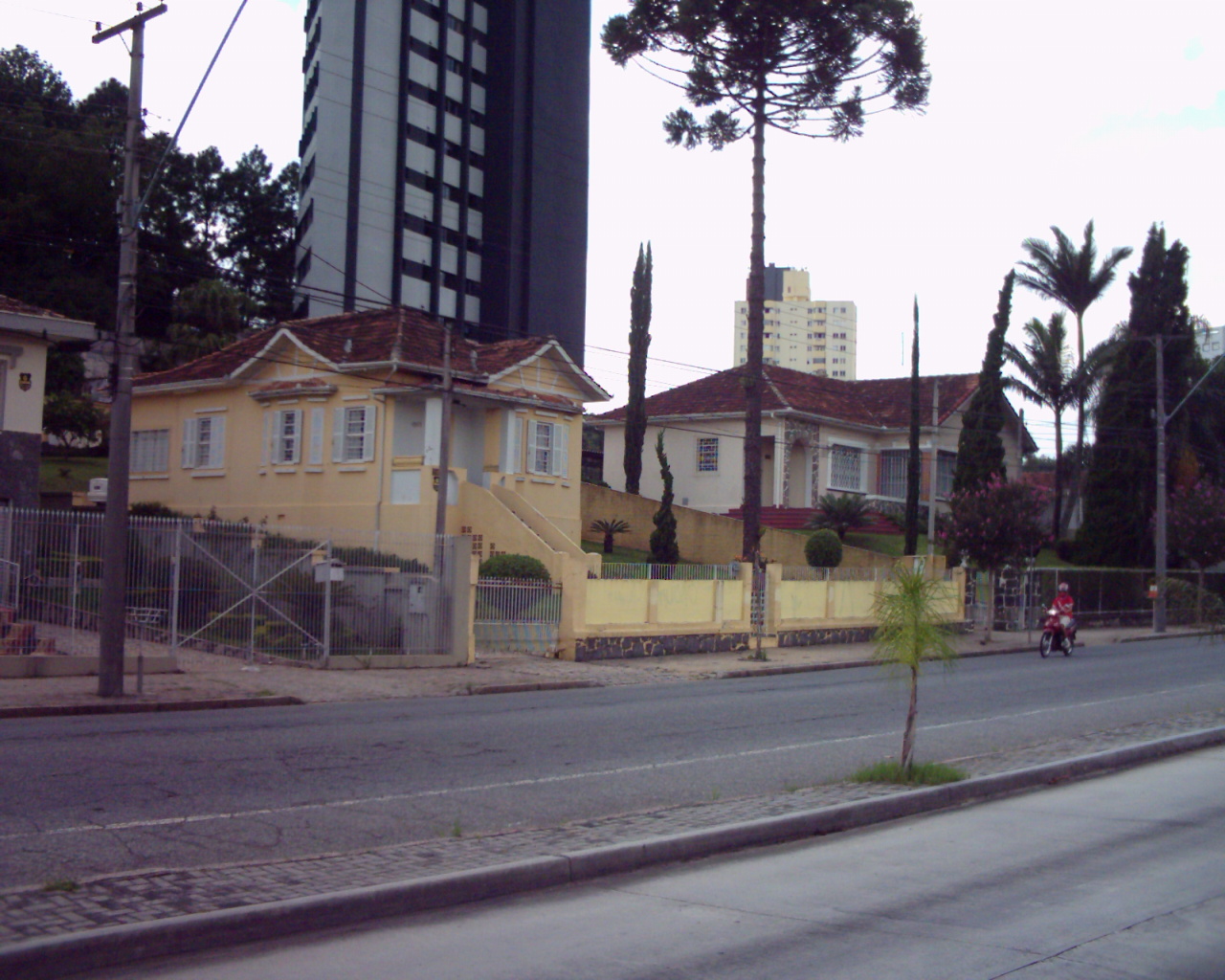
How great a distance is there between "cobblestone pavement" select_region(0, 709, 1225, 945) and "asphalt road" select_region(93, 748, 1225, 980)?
0.44 m

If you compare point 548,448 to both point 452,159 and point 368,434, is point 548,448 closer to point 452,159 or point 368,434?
point 368,434

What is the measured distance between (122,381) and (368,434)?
15.5 metres

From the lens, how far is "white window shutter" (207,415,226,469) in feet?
119

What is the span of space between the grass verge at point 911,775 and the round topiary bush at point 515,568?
16.5m

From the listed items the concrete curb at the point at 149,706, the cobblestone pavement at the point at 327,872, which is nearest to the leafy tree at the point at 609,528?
the concrete curb at the point at 149,706

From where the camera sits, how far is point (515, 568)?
26938 millimetres

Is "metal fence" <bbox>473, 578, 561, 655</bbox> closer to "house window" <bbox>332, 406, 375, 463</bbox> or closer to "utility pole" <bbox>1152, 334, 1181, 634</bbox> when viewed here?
"house window" <bbox>332, 406, 375, 463</bbox>

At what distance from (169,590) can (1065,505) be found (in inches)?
1877

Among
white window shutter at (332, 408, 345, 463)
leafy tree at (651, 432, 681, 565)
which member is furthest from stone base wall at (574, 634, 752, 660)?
white window shutter at (332, 408, 345, 463)

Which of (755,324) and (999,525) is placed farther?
(999,525)

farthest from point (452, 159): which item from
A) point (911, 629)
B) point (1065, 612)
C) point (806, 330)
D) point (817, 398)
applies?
point (806, 330)

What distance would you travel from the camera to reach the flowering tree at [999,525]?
1304 inches

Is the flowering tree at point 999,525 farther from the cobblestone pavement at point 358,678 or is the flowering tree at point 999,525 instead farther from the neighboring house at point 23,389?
the neighboring house at point 23,389

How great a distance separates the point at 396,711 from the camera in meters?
16.6
